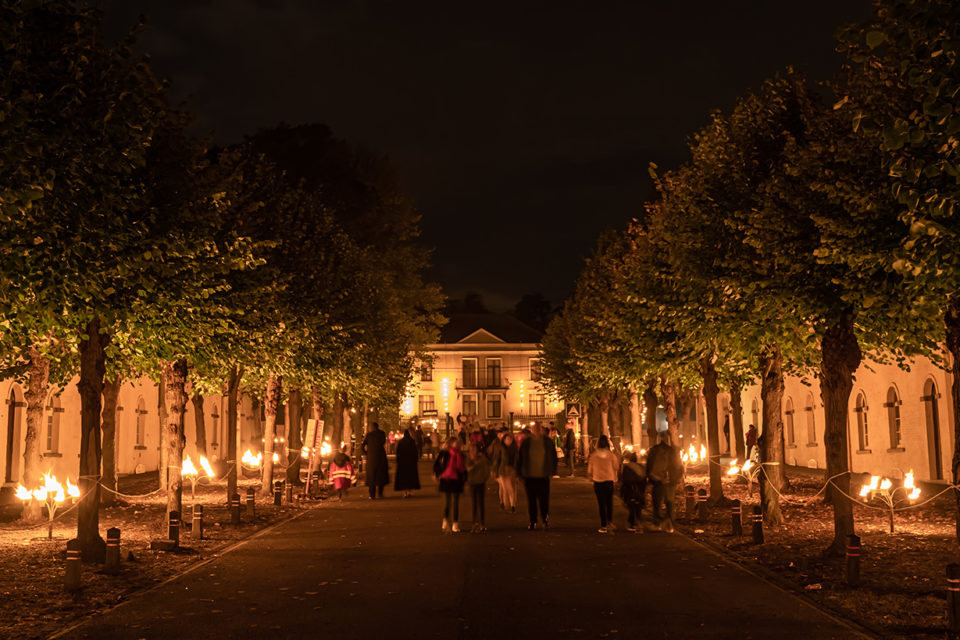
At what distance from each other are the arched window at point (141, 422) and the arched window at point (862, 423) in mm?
26645

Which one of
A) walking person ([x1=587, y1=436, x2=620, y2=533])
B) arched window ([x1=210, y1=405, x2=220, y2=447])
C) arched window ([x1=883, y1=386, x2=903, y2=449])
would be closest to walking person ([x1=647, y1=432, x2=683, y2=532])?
walking person ([x1=587, y1=436, x2=620, y2=533])

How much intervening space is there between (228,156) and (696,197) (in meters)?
9.54

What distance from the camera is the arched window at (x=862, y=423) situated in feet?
104

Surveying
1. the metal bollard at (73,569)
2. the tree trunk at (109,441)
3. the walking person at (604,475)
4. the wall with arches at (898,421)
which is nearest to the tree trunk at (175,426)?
the tree trunk at (109,441)

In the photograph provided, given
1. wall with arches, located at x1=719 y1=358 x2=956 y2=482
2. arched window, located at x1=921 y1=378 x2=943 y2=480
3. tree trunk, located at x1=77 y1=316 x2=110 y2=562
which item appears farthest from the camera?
arched window, located at x1=921 y1=378 x2=943 y2=480

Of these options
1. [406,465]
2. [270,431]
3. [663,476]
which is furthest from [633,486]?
[270,431]

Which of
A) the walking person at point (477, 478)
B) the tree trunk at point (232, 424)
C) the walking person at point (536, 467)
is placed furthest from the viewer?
the tree trunk at point (232, 424)

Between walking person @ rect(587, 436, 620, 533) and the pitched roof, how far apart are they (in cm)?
8380

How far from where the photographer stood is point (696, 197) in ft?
61.9

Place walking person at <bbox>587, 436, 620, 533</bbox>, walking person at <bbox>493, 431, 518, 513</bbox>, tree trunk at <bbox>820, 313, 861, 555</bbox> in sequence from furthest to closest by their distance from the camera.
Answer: walking person at <bbox>493, 431, 518, 513</bbox> → walking person at <bbox>587, 436, 620, 533</bbox> → tree trunk at <bbox>820, 313, 861, 555</bbox>

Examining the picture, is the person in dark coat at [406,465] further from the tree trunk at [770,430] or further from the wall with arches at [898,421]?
the wall with arches at [898,421]

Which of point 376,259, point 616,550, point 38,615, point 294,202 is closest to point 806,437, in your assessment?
point 376,259

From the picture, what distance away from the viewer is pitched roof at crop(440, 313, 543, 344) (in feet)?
340

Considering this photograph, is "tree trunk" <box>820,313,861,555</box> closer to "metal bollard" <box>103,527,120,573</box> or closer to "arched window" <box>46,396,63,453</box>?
"metal bollard" <box>103,527,120,573</box>
